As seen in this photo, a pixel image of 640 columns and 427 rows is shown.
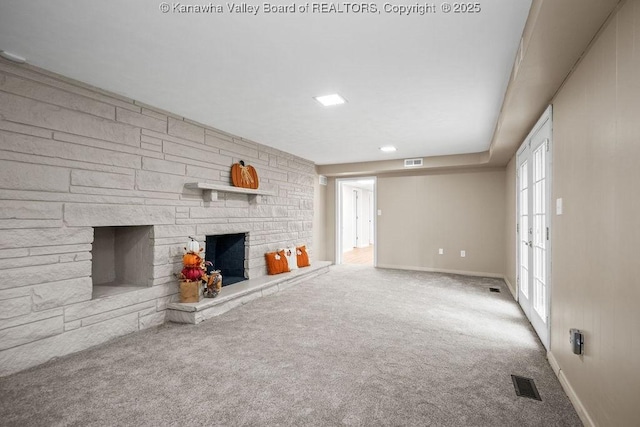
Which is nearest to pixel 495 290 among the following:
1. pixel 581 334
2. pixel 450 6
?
pixel 581 334

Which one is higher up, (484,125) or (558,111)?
(484,125)

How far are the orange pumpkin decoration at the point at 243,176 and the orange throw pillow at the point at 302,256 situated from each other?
1611 millimetres

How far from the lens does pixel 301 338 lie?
2.94m

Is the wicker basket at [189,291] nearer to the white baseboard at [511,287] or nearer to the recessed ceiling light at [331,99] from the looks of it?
the recessed ceiling light at [331,99]

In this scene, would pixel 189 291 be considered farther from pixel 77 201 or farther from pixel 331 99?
pixel 331 99

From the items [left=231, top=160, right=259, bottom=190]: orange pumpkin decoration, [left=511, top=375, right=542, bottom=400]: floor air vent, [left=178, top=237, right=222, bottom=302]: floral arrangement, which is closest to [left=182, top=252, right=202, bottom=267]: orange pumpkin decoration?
[left=178, top=237, right=222, bottom=302]: floral arrangement

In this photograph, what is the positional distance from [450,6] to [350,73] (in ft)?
3.06

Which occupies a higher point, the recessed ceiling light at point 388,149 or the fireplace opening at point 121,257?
the recessed ceiling light at point 388,149

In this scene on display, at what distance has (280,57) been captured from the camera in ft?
7.50

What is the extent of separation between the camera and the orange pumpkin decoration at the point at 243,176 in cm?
433

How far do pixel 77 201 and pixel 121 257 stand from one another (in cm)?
96

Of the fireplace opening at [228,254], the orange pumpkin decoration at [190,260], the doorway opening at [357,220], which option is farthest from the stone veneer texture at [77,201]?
the doorway opening at [357,220]

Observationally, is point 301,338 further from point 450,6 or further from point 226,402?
point 450,6

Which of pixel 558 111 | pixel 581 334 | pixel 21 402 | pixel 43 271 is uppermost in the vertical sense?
pixel 558 111
